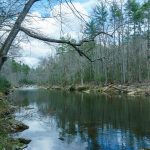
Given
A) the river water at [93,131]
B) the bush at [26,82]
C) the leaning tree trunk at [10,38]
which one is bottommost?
the river water at [93,131]

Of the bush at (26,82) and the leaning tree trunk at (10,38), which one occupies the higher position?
the bush at (26,82)

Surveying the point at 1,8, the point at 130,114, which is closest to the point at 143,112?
the point at 130,114

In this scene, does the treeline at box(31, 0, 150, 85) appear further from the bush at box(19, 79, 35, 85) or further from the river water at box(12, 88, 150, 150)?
the bush at box(19, 79, 35, 85)

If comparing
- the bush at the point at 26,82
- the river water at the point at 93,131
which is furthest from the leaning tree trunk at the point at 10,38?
the bush at the point at 26,82

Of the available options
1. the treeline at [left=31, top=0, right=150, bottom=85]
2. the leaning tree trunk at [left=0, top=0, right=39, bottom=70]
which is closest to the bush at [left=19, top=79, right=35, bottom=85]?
the treeline at [left=31, top=0, right=150, bottom=85]

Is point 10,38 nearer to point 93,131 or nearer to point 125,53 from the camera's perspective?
point 93,131

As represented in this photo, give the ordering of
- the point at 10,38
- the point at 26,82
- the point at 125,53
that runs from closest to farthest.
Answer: the point at 10,38 → the point at 125,53 → the point at 26,82

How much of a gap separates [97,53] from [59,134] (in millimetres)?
54320

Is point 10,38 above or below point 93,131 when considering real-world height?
above

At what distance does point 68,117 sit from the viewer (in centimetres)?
2417

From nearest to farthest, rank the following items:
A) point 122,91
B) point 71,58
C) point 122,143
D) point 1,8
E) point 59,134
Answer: point 1,8 → point 122,143 → point 59,134 → point 122,91 → point 71,58

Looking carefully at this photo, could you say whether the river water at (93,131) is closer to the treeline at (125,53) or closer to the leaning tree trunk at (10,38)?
the leaning tree trunk at (10,38)

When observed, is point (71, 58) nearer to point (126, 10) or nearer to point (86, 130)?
point (126, 10)

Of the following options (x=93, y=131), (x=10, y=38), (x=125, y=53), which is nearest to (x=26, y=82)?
(x=125, y=53)
